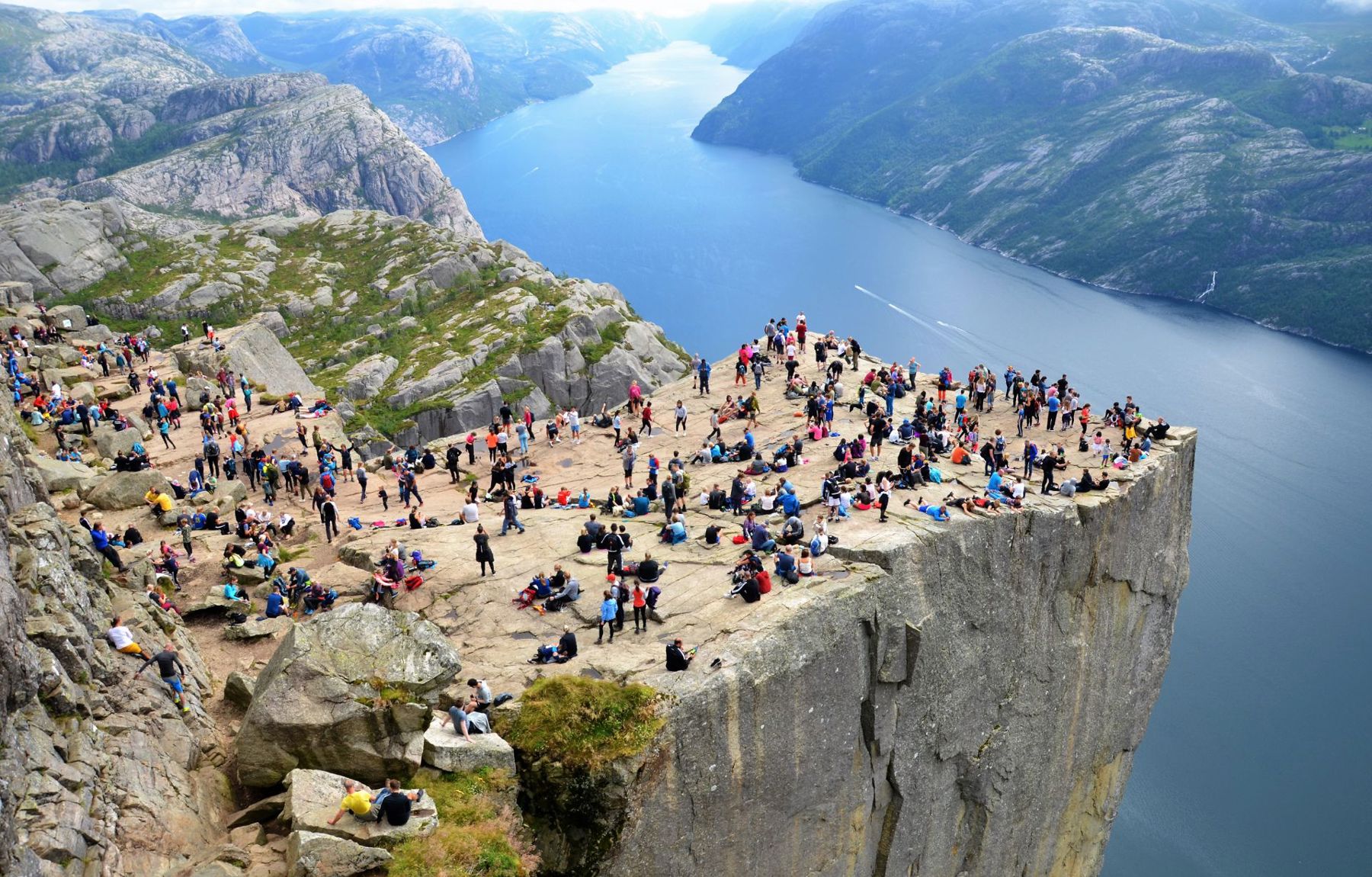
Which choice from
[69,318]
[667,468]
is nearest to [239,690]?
[667,468]

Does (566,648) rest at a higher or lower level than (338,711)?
higher

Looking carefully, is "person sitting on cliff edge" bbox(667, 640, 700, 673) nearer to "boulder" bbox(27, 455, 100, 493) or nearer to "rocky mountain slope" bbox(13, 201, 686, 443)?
"boulder" bbox(27, 455, 100, 493)

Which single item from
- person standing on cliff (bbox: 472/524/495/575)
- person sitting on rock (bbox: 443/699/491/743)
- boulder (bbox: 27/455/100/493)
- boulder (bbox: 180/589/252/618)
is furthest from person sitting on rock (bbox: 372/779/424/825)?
boulder (bbox: 27/455/100/493)

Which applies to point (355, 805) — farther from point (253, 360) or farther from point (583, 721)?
point (253, 360)

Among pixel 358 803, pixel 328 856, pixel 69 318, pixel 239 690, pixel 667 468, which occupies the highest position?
pixel 667 468

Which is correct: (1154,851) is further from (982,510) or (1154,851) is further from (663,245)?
(663,245)
